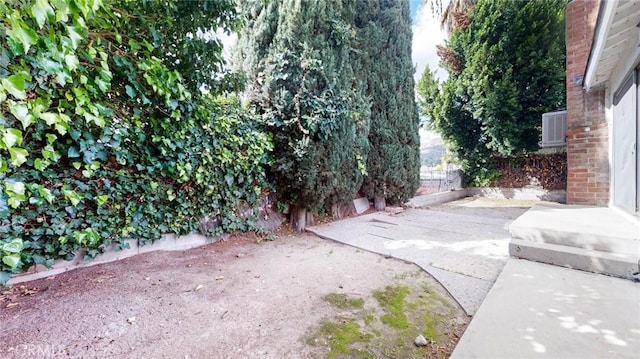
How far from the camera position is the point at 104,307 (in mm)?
2068

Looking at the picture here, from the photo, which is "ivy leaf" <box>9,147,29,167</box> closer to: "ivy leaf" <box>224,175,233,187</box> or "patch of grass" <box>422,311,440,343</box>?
"ivy leaf" <box>224,175,233,187</box>

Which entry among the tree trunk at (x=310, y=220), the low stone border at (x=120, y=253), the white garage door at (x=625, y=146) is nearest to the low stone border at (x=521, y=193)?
the white garage door at (x=625, y=146)

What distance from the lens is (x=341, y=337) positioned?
1.82 metres

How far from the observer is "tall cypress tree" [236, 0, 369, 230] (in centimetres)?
419

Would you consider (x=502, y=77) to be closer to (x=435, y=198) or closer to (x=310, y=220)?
(x=435, y=198)

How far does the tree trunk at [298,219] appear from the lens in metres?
4.85

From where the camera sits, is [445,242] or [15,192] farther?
[445,242]

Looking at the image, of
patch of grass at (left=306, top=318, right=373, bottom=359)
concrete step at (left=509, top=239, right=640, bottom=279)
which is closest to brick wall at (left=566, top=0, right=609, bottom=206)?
concrete step at (left=509, top=239, right=640, bottom=279)

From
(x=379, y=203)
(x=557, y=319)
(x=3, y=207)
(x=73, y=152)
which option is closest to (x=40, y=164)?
(x=73, y=152)

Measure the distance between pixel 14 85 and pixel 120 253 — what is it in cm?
234

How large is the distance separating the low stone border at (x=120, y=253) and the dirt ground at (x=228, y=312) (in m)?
0.10

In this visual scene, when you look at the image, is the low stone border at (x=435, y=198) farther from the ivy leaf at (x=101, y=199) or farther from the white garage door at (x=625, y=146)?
the ivy leaf at (x=101, y=199)

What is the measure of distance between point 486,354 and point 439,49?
11.4 metres

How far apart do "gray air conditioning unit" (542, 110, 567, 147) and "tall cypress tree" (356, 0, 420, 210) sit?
9.96 feet
